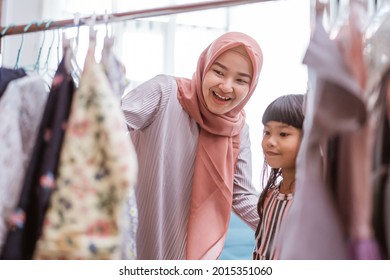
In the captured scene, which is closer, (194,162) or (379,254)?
(379,254)

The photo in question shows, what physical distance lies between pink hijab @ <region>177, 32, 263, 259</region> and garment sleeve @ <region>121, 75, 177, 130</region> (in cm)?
7

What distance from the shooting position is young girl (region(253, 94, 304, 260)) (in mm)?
1291

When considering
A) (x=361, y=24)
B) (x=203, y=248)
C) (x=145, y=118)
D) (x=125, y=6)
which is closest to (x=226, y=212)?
(x=203, y=248)

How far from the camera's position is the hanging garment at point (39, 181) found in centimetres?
73

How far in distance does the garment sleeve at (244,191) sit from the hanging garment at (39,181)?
86 cm

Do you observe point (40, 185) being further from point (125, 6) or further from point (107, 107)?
point (125, 6)

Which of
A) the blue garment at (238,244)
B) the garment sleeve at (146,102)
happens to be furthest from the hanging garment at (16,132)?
the blue garment at (238,244)

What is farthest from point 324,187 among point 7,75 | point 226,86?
point 226,86

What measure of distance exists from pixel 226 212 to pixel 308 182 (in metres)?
0.80

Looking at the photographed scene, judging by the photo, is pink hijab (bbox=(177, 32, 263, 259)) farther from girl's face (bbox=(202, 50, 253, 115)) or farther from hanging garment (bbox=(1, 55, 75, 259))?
hanging garment (bbox=(1, 55, 75, 259))

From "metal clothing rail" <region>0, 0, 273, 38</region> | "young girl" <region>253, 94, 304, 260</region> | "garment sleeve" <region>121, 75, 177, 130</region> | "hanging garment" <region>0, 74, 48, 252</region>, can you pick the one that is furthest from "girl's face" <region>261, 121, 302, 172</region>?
"hanging garment" <region>0, 74, 48, 252</region>

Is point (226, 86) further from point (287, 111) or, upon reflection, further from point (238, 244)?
point (238, 244)

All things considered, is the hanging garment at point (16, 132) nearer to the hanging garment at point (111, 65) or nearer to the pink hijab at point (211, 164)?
the hanging garment at point (111, 65)
